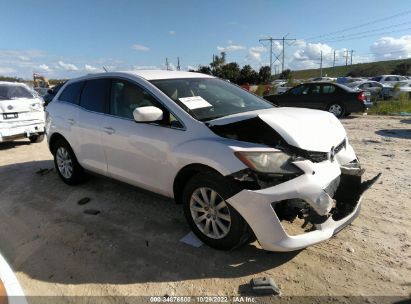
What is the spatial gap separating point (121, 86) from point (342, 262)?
3247 mm

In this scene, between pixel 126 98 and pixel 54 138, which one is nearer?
pixel 126 98

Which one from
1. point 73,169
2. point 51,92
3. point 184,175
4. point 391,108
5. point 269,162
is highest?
point 269,162

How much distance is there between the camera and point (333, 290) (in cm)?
294

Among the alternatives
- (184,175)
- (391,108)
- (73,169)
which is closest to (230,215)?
(184,175)

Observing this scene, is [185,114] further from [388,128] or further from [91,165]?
[388,128]

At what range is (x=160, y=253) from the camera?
357 cm

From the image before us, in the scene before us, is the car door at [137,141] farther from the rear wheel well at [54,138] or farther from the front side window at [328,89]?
the front side window at [328,89]

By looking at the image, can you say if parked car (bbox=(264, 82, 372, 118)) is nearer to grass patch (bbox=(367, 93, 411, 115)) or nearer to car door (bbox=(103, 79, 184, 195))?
grass patch (bbox=(367, 93, 411, 115))

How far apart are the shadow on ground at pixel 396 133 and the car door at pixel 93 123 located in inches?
314

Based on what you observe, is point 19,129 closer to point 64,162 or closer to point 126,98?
point 64,162

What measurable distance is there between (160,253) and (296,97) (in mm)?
12251

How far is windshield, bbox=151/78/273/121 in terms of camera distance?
3850mm

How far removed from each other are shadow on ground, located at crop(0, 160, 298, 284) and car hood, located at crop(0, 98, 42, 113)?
400 centimetres

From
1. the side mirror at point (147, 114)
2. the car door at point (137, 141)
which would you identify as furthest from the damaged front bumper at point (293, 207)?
the side mirror at point (147, 114)
